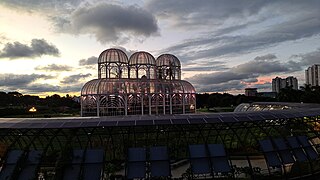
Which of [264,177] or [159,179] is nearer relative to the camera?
[159,179]

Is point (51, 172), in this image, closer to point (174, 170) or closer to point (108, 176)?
point (108, 176)

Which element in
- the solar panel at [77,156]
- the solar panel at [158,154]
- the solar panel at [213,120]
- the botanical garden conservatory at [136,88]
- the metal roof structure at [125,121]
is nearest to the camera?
the solar panel at [77,156]

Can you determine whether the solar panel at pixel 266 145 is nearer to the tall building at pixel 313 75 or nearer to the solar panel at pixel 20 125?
the solar panel at pixel 20 125

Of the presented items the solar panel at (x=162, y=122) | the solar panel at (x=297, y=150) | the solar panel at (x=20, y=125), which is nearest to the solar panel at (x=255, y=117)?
the solar panel at (x=297, y=150)

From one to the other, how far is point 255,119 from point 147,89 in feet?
68.3

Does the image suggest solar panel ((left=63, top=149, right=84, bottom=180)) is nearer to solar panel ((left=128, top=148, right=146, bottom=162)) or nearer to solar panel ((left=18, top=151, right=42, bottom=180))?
solar panel ((left=18, top=151, right=42, bottom=180))

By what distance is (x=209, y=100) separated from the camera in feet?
309

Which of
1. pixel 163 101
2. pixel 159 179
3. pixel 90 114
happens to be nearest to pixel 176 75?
pixel 163 101

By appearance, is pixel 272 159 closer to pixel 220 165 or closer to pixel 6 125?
pixel 220 165

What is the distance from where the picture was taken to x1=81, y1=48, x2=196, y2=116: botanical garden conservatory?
3534 cm

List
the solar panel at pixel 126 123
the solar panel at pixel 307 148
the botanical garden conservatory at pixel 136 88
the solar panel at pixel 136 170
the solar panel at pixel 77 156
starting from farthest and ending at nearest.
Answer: the botanical garden conservatory at pixel 136 88
the solar panel at pixel 307 148
the solar panel at pixel 126 123
the solar panel at pixel 77 156
the solar panel at pixel 136 170

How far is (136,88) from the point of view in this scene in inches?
1458

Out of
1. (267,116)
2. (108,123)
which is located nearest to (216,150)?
(267,116)

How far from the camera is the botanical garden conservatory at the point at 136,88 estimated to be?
35344mm
